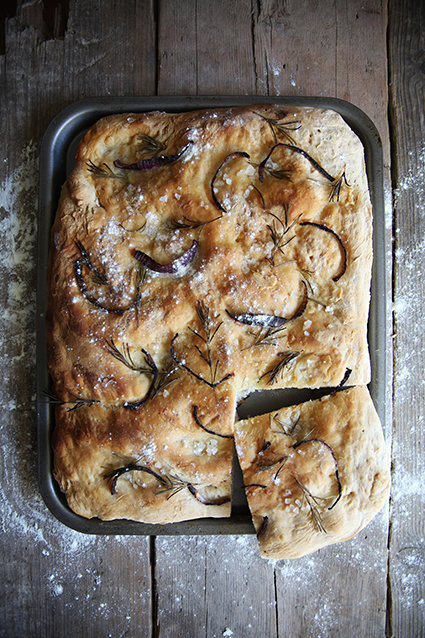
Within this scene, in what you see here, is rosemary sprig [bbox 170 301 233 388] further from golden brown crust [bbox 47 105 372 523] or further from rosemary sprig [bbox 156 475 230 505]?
rosemary sprig [bbox 156 475 230 505]

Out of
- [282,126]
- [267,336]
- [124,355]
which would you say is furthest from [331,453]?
[282,126]

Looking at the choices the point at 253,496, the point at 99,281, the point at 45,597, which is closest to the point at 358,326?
the point at 253,496

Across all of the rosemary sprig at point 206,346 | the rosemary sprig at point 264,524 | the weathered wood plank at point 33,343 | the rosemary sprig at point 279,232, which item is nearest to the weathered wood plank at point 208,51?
the weathered wood plank at point 33,343

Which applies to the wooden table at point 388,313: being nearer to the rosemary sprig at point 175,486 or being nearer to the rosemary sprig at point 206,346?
the rosemary sprig at point 175,486

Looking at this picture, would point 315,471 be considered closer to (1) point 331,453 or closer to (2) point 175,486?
(1) point 331,453

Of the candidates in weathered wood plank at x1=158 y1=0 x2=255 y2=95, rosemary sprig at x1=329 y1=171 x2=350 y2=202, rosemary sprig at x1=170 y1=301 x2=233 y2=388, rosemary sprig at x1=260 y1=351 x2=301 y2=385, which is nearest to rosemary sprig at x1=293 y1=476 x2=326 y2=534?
rosemary sprig at x1=260 y1=351 x2=301 y2=385

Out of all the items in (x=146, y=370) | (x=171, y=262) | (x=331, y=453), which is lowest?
(x=331, y=453)
